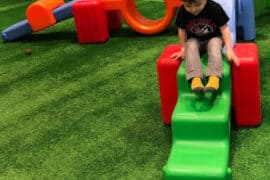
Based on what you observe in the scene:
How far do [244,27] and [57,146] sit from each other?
1942 millimetres

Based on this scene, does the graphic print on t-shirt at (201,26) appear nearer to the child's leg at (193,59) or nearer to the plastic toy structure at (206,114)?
the child's leg at (193,59)

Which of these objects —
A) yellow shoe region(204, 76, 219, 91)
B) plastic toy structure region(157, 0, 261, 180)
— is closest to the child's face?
plastic toy structure region(157, 0, 261, 180)

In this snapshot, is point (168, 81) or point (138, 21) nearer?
point (168, 81)

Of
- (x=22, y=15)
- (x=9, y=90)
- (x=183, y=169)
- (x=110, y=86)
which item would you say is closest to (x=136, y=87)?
(x=110, y=86)

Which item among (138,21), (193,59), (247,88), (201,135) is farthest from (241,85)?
(138,21)

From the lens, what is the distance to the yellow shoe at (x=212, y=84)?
2.40 m

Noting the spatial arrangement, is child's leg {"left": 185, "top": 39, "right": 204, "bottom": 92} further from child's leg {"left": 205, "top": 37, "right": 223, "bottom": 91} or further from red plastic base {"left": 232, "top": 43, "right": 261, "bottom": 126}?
red plastic base {"left": 232, "top": 43, "right": 261, "bottom": 126}

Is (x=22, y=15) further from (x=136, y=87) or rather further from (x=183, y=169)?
(x=183, y=169)

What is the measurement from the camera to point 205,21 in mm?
2664

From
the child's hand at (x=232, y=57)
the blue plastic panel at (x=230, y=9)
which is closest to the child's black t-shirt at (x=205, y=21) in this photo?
the child's hand at (x=232, y=57)

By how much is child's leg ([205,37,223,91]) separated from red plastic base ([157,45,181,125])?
190 millimetres

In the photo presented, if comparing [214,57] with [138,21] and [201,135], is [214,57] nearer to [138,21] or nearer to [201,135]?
[201,135]

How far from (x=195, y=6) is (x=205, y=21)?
0.11m

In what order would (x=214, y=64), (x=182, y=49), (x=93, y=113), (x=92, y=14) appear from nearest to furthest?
(x=214, y=64)
(x=182, y=49)
(x=93, y=113)
(x=92, y=14)
